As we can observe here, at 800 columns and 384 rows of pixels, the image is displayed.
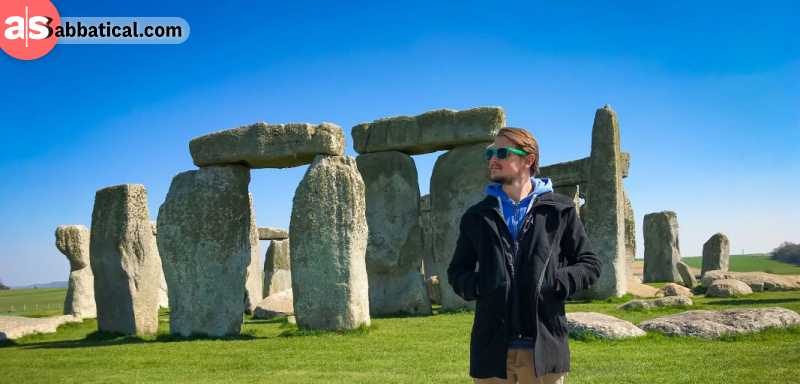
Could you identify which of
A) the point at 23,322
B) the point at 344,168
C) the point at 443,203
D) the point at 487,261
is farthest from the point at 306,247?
the point at 487,261

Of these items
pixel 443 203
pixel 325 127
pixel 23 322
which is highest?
pixel 325 127

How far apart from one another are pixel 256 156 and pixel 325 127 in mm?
1144

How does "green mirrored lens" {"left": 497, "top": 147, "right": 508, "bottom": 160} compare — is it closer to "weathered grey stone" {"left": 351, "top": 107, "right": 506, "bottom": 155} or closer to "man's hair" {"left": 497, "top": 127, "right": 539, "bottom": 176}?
"man's hair" {"left": 497, "top": 127, "right": 539, "bottom": 176}

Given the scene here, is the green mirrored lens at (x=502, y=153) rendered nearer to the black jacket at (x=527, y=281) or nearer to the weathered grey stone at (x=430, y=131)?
the black jacket at (x=527, y=281)

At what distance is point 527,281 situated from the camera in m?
3.04

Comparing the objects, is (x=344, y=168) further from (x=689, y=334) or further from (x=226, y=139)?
(x=689, y=334)

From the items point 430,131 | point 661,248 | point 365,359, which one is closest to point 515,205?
point 365,359

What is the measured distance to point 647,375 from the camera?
6.44m

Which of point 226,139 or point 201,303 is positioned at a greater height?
point 226,139

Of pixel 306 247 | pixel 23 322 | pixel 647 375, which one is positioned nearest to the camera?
pixel 647 375

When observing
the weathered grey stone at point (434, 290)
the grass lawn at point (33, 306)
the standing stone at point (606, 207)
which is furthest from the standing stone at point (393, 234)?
the grass lawn at point (33, 306)

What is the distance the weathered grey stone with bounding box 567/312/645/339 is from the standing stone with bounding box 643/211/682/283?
53.1 ft

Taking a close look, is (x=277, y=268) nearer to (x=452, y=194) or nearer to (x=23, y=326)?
(x=452, y=194)

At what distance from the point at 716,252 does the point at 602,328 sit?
17141mm
